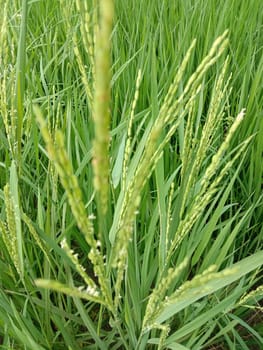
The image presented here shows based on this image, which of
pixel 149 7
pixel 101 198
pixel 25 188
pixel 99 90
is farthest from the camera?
pixel 149 7

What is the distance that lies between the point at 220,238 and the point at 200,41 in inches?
34.7

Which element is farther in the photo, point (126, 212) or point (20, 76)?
point (20, 76)

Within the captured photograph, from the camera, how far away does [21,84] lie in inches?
32.6

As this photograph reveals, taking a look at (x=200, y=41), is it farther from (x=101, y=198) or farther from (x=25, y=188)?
(x=101, y=198)

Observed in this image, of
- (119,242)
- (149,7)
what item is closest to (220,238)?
(119,242)

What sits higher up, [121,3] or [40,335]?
[121,3]

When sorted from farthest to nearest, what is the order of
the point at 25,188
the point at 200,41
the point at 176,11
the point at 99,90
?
1. the point at 176,11
2. the point at 200,41
3. the point at 25,188
4. the point at 99,90

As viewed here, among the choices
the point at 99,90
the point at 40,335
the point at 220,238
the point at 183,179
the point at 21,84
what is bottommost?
the point at 40,335

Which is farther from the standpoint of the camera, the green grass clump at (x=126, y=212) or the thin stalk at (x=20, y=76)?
the thin stalk at (x=20, y=76)

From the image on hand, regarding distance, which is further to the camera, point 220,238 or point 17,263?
point 220,238

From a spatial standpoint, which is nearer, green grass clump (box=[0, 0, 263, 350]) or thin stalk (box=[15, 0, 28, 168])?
green grass clump (box=[0, 0, 263, 350])

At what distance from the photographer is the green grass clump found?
458mm

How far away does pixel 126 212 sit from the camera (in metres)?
0.46

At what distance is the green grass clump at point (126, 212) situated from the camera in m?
0.46
